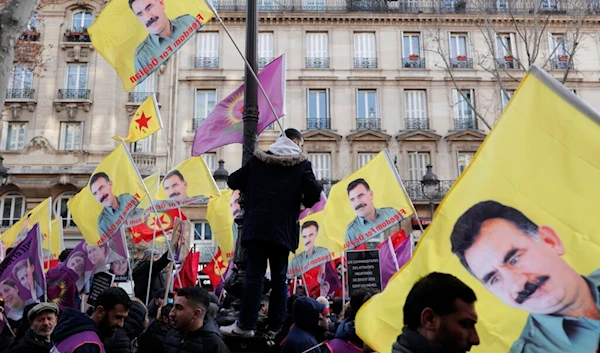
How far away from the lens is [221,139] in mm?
8945

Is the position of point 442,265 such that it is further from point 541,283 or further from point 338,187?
point 338,187

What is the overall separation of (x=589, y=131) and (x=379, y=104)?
83.5 feet

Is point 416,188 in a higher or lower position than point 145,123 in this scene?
higher

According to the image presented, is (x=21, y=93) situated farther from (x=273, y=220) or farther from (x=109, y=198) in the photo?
(x=273, y=220)

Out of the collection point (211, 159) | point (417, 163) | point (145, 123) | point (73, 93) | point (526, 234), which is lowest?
point (526, 234)

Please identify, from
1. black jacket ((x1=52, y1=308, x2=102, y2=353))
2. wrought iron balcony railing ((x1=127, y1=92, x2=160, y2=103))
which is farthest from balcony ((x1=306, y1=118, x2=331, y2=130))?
black jacket ((x1=52, y1=308, x2=102, y2=353))

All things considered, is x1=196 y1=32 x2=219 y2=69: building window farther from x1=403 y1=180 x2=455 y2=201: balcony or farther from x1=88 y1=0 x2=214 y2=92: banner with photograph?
x1=88 y1=0 x2=214 y2=92: banner with photograph

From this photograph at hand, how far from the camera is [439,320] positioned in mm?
2279

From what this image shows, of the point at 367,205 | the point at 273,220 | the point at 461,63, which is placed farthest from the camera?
the point at 461,63

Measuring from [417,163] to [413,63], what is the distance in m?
5.11

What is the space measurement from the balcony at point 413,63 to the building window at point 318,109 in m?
4.21

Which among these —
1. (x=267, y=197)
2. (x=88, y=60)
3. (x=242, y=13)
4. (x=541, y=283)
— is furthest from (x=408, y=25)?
(x=541, y=283)

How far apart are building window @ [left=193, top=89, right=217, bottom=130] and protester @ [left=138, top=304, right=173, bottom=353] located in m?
23.3

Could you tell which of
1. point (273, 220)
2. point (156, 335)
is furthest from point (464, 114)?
point (156, 335)
